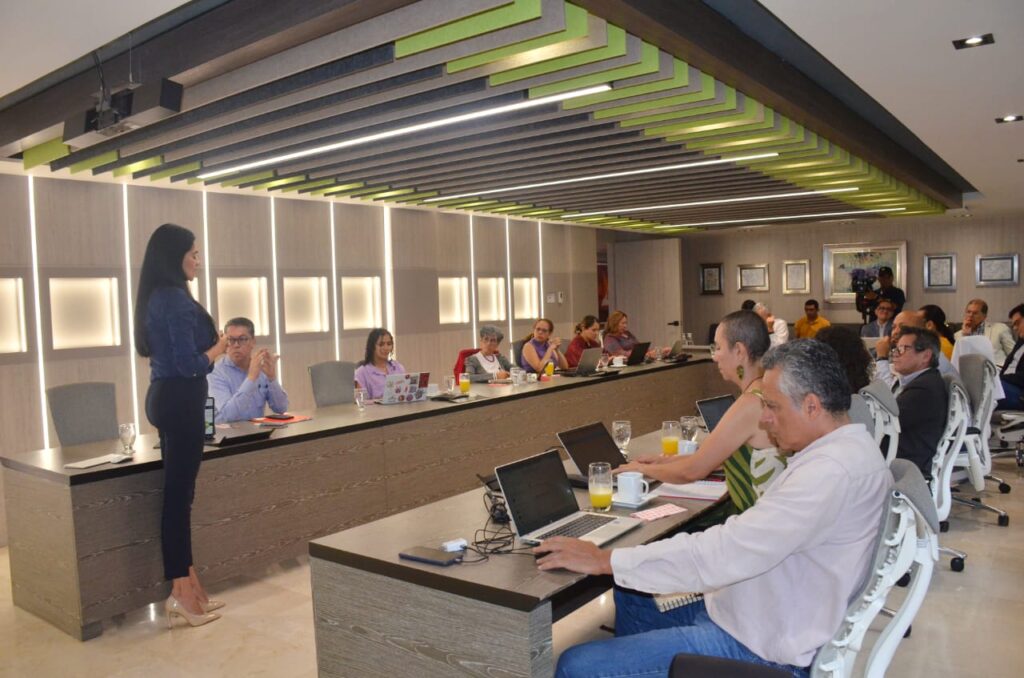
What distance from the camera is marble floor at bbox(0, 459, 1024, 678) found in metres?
3.38

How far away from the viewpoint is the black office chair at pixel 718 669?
174cm

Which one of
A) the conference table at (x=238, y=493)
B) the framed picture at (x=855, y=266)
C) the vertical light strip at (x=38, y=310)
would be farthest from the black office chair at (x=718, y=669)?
the framed picture at (x=855, y=266)

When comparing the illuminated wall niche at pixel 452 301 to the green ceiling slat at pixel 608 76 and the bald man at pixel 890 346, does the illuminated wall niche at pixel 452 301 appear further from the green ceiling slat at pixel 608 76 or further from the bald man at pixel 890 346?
the green ceiling slat at pixel 608 76

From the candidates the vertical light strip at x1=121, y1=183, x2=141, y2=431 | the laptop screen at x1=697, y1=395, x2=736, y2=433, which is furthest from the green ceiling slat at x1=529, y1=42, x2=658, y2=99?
the vertical light strip at x1=121, y1=183, x2=141, y2=431

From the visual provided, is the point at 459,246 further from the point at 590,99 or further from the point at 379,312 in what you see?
the point at 590,99

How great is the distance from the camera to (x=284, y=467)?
443 cm

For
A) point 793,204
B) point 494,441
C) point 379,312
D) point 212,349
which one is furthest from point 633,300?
point 212,349

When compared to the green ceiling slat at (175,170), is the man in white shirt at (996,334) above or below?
below

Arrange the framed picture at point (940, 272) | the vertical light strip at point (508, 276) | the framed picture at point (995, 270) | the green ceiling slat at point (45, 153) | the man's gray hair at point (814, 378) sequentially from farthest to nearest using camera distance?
the framed picture at point (940, 272) < the framed picture at point (995, 270) < the vertical light strip at point (508, 276) < the green ceiling slat at point (45, 153) < the man's gray hair at point (814, 378)

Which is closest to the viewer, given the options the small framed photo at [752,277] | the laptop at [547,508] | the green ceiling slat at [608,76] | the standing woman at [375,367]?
the laptop at [547,508]

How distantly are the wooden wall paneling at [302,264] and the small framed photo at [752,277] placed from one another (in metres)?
8.90

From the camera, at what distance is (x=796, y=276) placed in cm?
1413

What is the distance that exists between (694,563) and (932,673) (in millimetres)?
2010

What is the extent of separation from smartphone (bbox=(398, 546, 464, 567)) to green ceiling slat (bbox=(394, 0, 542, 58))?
2106 mm
